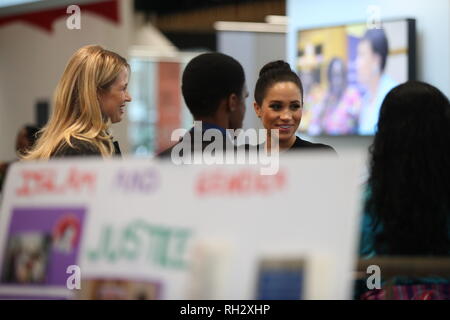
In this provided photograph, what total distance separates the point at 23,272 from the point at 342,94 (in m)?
5.65

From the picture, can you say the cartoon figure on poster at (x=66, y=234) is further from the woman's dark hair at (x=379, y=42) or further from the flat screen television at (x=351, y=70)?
the woman's dark hair at (x=379, y=42)

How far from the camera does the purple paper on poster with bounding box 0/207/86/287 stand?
165cm

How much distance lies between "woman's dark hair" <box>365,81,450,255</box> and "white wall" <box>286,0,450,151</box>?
14.6ft

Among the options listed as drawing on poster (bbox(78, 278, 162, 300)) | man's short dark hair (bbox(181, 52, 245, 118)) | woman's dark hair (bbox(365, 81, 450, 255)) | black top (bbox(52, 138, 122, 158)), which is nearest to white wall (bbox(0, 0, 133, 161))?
man's short dark hair (bbox(181, 52, 245, 118))

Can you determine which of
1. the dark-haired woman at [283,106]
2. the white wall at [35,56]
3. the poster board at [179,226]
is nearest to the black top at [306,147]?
the dark-haired woman at [283,106]

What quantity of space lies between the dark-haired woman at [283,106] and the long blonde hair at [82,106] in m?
0.69

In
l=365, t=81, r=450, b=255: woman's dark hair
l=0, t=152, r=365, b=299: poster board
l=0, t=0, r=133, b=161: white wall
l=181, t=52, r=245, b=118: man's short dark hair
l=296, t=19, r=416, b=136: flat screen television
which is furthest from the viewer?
l=0, t=0, r=133, b=161: white wall

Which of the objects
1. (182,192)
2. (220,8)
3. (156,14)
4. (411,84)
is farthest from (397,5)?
(156,14)

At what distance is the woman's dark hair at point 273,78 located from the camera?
127 inches

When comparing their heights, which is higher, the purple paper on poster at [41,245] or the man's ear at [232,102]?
the man's ear at [232,102]

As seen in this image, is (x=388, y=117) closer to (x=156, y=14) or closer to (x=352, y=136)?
(x=352, y=136)

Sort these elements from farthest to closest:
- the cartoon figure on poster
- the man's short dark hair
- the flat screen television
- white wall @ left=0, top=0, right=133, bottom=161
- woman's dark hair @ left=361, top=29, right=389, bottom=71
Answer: white wall @ left=0, top=0, right=133, bottom=161 → woman's dark hair @ left=361, top=29, right=389, bottom=71 → the flat screen television → the man's short dark hair → the cartoon figure on poster

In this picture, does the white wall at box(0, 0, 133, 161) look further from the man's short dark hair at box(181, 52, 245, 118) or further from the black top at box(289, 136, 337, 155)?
the man's short dark hair at box(181, 52, 245, 118)
